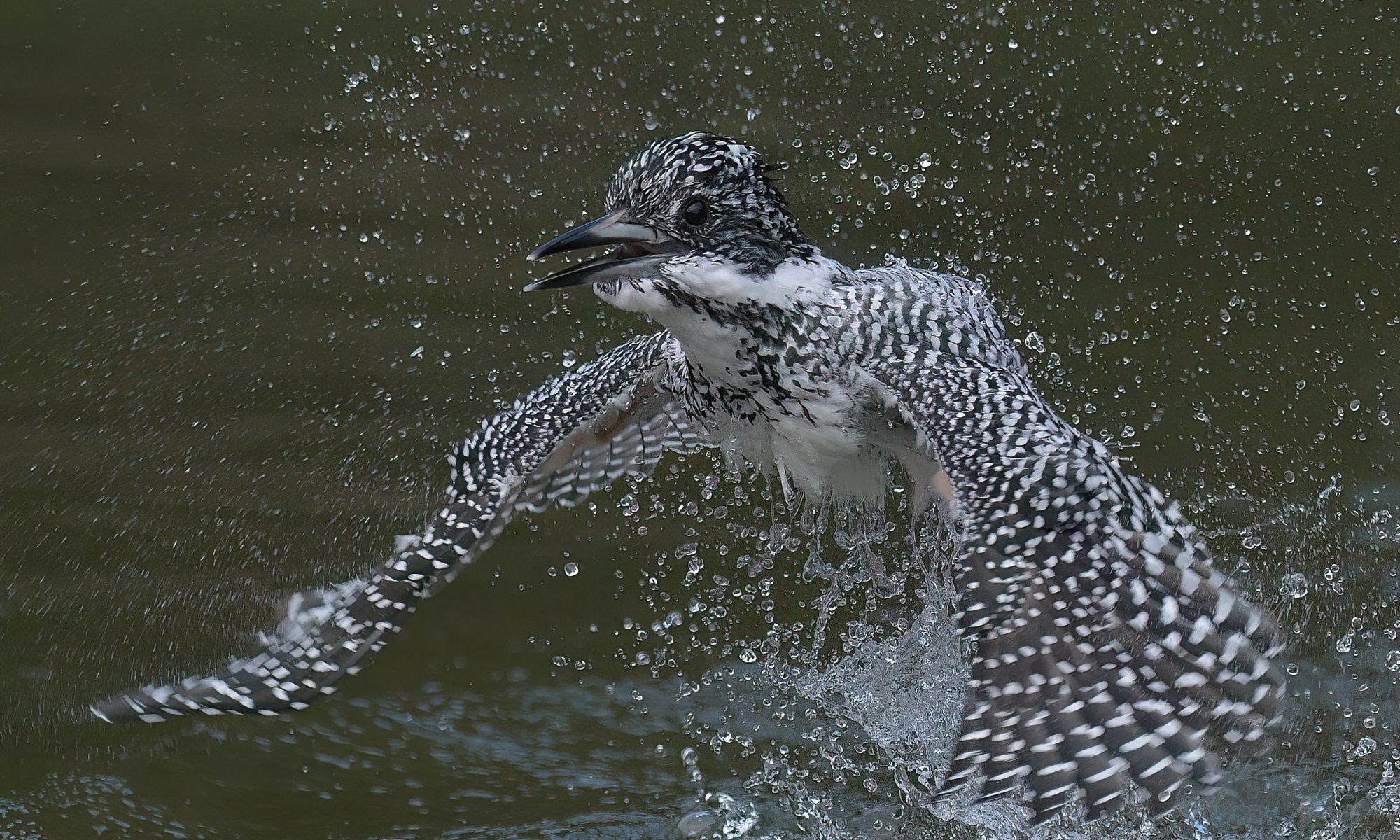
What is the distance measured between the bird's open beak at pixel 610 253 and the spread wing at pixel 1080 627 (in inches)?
33.0

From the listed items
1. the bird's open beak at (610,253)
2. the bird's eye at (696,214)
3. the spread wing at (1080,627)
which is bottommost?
the spread wing at (1080,627)

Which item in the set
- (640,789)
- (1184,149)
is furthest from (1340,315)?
(640,789)

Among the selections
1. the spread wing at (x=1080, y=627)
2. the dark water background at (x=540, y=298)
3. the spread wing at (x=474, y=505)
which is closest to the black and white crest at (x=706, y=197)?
the spread wing at (x=1080, y=627)

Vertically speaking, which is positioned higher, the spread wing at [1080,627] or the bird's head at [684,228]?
the bird's head at [684,228]

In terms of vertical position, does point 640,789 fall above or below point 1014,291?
below

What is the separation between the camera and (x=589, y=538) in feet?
20.0

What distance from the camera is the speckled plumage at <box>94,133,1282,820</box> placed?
→ 2.76 metres

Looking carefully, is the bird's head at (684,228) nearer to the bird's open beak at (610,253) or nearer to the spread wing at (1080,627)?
the bird's open beak at (610,253)

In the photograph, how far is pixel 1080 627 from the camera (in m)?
2.90

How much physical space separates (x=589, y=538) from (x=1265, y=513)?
9.88ft

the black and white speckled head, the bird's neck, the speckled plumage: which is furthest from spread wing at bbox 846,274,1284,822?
the black and white speckled head

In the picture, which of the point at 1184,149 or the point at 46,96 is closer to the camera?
the point at 46,96

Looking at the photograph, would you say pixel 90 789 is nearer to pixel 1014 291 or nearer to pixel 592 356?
pixel 592 356

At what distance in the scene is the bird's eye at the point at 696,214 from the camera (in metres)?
3.50
